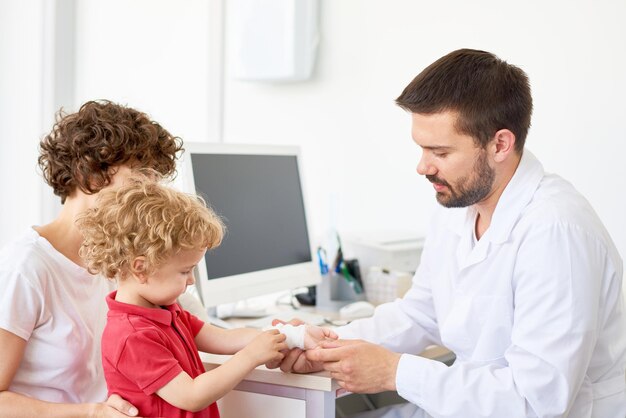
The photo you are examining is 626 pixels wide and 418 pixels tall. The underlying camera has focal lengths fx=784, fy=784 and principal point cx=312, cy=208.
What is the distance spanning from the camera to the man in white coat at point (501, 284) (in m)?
1.52

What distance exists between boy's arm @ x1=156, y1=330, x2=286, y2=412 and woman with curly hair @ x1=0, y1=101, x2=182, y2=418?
8 cm

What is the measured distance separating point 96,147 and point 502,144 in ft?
2.80

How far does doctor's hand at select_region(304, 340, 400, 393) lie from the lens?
1.58 metres

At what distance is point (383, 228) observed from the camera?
3.24 metres

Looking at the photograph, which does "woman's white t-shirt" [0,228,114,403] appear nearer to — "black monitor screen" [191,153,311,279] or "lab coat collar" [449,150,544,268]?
"black monitor screen" [191,153,311,279]

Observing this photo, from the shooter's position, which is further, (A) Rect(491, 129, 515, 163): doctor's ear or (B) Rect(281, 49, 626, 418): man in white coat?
(A) Rect(491, 129, 515, 163): doctor's ear

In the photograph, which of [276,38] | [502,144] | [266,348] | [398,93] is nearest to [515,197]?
[502,144]

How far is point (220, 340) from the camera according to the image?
1.70 meters

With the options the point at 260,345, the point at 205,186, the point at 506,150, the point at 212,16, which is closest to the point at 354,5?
the point at 212,16

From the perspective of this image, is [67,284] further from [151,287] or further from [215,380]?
[215,380]

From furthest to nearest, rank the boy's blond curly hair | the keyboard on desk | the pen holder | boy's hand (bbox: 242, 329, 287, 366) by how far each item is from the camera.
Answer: the pen holder → the keyboard on desk → boy's hand (bbox: 242, 329, 287, 366) → the boy's blond curly hair

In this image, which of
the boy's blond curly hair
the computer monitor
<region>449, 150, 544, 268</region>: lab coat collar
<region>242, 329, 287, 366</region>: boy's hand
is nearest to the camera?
the boy's blond curly hair

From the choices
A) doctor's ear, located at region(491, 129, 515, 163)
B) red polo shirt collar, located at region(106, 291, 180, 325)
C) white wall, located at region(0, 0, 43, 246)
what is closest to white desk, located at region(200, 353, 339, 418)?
red polo shirt collar, located at region(106, 291, 180, 325)

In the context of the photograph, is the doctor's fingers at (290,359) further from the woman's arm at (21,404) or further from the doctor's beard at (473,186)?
the doctor's beard at (473,186)
